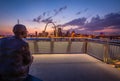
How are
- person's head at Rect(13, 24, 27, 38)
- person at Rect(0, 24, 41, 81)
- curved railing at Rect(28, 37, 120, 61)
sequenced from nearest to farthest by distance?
person at Rect(0, 24, 41, 81)
person's head at Rect(13, 24, 27, 38)
curved railing at Rect(28, 37, 120, 61)

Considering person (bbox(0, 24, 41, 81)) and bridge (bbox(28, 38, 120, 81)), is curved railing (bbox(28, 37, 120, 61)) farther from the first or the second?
person (bbox(0, 24, 41, 81))

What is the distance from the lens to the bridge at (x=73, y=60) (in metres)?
5.69

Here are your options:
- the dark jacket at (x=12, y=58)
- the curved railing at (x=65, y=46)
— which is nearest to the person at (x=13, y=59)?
the dark jacket at (x=12, y=58)

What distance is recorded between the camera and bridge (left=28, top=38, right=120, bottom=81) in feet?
18.7

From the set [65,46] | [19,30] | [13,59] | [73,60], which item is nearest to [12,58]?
[13,59]

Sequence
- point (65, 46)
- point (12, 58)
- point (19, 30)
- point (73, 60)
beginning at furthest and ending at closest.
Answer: point (65, 46) → point (73, 60) → point (19, 30) → point (12, 58)

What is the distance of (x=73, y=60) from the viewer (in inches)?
345

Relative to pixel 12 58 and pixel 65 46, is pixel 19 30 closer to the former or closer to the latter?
pixel 12 58

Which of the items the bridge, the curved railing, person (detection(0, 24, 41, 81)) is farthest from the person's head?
the curved railing

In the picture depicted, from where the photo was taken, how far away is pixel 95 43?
9953 millimetres

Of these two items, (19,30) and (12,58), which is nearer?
(12,58)

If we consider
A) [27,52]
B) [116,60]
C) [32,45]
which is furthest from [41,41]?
[27,52]

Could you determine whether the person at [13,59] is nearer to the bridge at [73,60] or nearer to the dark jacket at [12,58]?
the dark jacket at [12,58]

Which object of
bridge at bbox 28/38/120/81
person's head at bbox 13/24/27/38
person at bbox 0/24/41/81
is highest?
person's head at bbox 13/24/27/38
